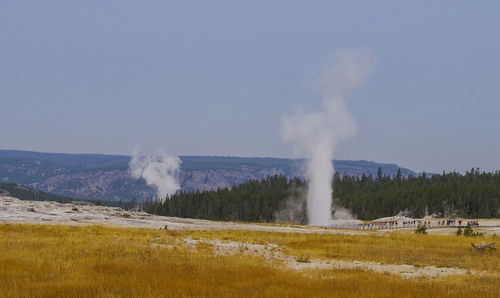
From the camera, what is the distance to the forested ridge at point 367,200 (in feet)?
355

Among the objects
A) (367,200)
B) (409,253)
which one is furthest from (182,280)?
(367,200)

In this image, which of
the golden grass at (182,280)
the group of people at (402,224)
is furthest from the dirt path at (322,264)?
the group of people at (402,224)

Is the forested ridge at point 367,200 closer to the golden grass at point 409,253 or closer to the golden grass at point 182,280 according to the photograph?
the golden grass at point 409,253

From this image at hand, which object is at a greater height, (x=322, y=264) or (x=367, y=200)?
(x=367, y=200)

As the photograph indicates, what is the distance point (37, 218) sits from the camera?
47625mm

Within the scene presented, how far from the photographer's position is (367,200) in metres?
125

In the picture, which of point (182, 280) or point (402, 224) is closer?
point (182, 280)

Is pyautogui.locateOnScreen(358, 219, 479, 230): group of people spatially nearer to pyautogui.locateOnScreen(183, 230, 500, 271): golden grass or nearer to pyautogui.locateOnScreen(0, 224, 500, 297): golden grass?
pyautogui.locateOnScreen(183, 230, 500, 271): golden grass

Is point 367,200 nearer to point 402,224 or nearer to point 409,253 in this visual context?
point 402,224

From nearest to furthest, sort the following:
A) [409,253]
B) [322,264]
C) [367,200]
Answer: [322,264] < [409,253] < [367,200]

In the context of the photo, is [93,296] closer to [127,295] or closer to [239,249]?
[127,295]

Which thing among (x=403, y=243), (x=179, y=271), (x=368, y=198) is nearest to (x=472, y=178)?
(x=368, y=198)

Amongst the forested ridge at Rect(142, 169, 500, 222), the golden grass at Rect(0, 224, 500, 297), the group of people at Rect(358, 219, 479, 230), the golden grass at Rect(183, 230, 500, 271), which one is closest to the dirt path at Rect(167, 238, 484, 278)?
the golden grass at Rect(183, 230, 500, 271)

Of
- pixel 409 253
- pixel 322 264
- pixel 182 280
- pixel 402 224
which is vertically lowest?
pixel 402 224
